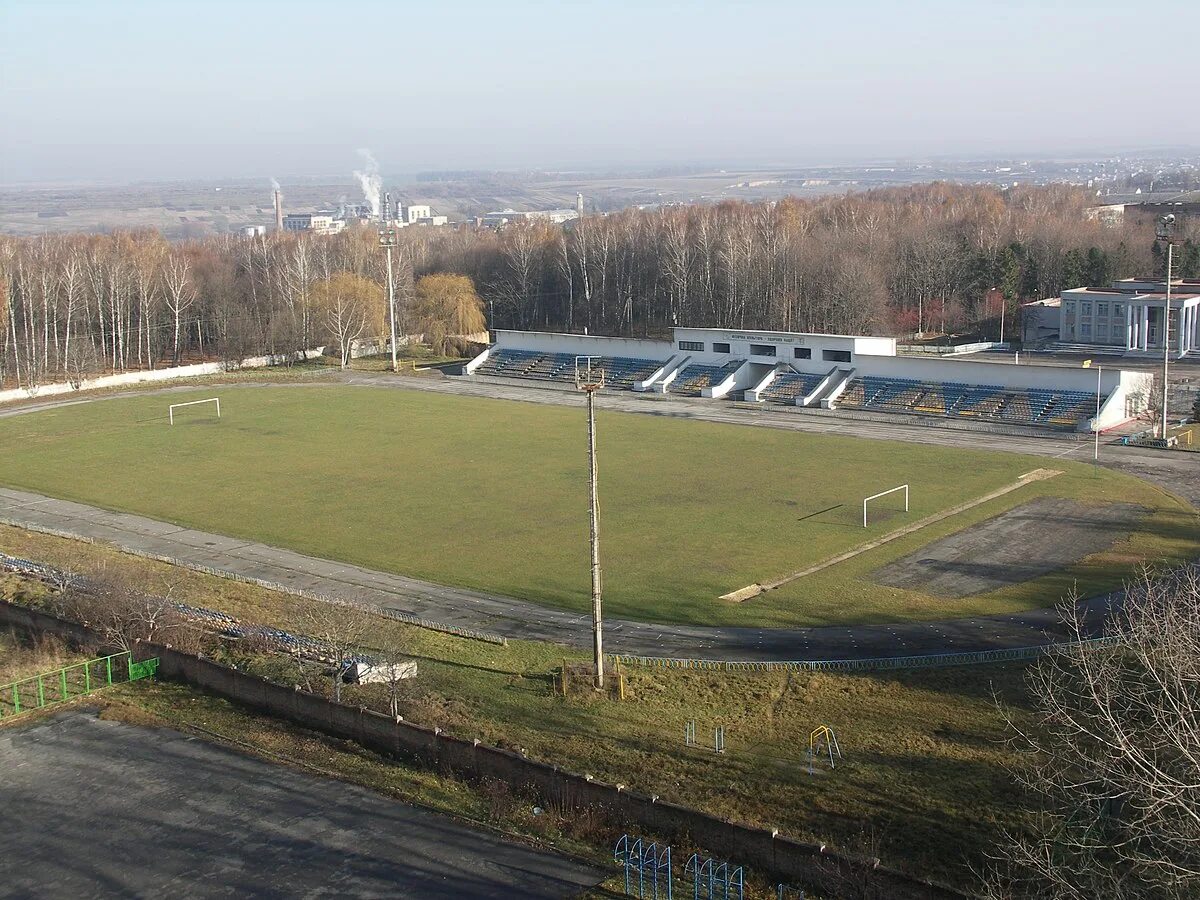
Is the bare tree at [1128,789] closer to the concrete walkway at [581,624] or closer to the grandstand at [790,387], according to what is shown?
the concrete walkway at [581,624]

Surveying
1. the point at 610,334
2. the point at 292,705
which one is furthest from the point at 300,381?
the point at 292,705

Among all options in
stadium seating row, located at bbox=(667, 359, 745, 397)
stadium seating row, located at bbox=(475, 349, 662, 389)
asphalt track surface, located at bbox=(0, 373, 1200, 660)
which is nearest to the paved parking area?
asphalt track surface, located at bbox=(0, 373, 1200, 660)

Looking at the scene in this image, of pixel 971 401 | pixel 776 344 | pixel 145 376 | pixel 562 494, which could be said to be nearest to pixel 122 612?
pixel 562 494

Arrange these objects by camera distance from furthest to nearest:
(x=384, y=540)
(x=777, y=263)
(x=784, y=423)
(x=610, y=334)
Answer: (x=610, y=334) → (x=777, y=263) → (x=784, y=423) → (x=384, y=540)

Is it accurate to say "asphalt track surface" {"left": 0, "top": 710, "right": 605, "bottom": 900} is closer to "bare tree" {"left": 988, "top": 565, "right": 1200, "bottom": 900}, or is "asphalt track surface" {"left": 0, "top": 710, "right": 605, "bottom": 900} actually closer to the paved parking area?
"bare tree" {"left": 988, "top": 565, "right": 1200, "bottom": 900}

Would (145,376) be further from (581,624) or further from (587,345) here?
(581,624)

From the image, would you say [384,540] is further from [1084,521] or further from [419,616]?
[1084,521]

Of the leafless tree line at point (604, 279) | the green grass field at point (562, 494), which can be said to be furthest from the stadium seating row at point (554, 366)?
the leafless tree line at point (604, 279)
